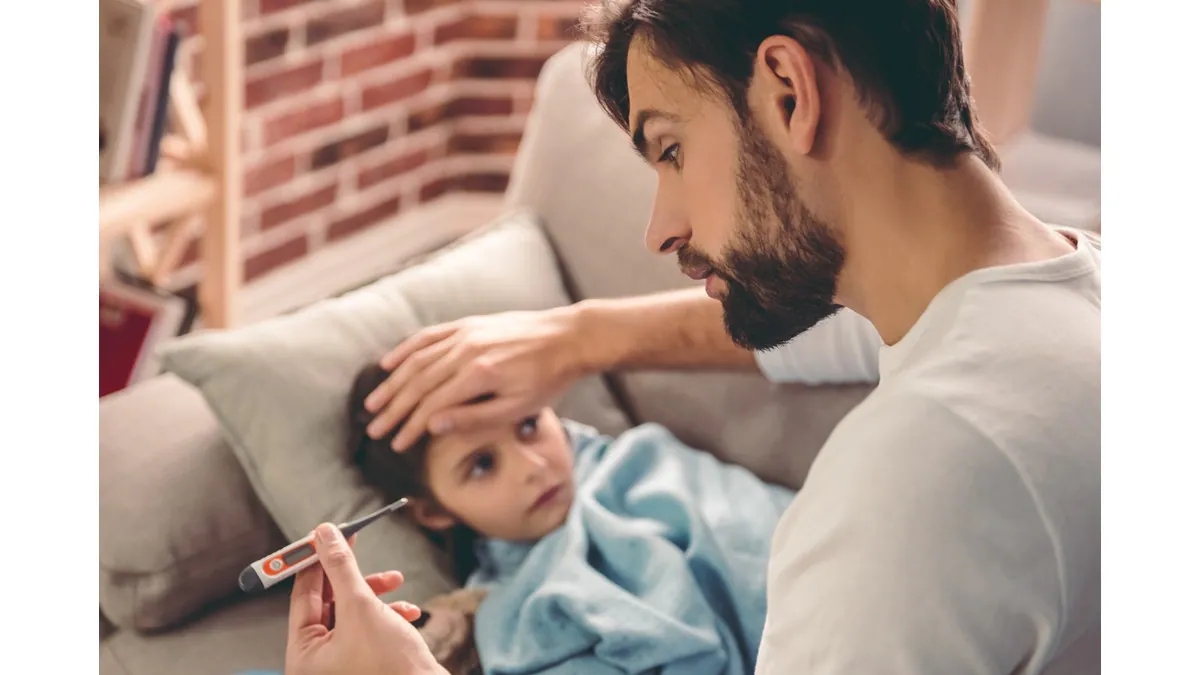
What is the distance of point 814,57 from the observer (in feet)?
2.35

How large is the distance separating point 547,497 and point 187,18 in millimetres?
1149

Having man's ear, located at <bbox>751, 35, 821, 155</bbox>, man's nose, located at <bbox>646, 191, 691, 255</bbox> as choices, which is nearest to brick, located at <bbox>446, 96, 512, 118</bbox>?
man's nose, located at <bbox>646, 191, 691, 255</bbox>

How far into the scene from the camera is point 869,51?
2.38 ft

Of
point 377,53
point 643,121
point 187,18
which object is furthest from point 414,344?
point 377,53

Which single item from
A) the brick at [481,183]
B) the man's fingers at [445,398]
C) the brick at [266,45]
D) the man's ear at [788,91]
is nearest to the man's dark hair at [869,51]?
the man's ear at [788,91]

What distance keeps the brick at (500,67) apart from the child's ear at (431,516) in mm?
1632

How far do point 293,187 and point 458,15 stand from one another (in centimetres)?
55

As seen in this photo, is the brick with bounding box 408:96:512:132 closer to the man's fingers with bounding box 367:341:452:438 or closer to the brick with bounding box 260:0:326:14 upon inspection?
the brick with bounding box 260:0:326:14

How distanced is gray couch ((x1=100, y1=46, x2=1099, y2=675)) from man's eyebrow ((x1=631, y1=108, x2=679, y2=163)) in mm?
310

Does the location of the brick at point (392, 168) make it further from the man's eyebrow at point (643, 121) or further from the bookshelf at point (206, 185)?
the man's eyebrow at point (643, 121)

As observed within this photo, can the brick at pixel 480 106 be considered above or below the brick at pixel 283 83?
below

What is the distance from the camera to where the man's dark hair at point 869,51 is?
2.36 feet

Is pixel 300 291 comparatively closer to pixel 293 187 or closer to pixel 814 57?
pixel 293 187
